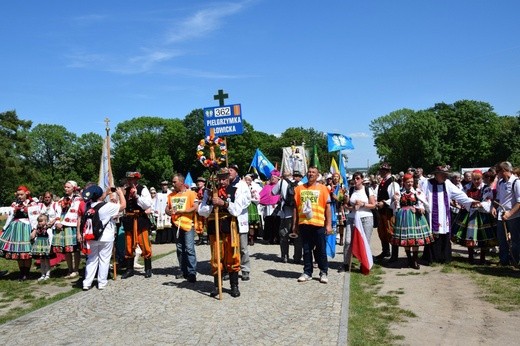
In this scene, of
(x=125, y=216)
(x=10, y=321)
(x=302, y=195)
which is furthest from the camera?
(x=125, y=216)

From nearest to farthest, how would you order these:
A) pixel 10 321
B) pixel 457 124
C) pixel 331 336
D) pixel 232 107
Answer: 1. pixel 331 336
2. pixel 10 321
3. pixel 232 107
4. pixel 457 124

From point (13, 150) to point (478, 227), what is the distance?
127 ft

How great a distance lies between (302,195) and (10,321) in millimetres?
5105

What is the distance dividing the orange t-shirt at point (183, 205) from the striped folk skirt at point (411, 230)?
4223 mm

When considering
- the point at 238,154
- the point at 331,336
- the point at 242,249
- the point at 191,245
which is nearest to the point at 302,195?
the point at 242,249

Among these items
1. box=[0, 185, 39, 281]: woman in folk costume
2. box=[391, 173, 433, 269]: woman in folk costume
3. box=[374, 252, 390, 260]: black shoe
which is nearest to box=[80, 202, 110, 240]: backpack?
box=[0, 185, 39, 281]: woman in folk costume

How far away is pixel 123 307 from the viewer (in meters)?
7.11

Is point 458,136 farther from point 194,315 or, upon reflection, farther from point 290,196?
point 194,315

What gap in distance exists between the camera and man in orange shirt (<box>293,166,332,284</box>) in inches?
323

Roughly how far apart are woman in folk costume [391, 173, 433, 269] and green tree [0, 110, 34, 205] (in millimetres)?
35361

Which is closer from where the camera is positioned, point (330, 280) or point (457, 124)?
point (330, 280)

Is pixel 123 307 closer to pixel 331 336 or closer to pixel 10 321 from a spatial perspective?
pixel 10 321

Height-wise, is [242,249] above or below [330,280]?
above

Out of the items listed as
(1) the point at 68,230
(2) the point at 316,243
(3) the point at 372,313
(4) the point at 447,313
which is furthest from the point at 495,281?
(1) the point at 68,230
